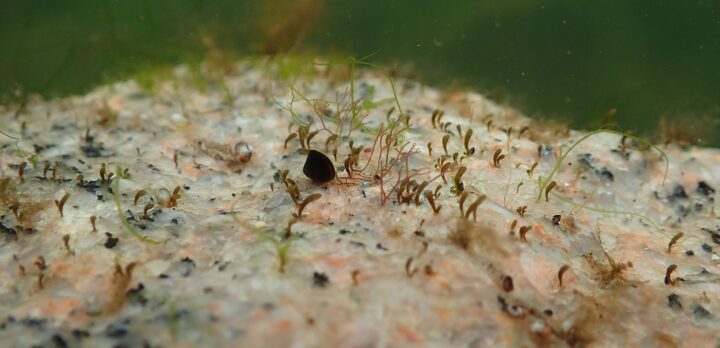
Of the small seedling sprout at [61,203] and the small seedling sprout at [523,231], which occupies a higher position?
the small seedling sprout at [61,203]

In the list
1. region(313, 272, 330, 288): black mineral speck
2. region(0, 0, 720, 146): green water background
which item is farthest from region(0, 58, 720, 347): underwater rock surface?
region(0, 0, 720, 146): green water background

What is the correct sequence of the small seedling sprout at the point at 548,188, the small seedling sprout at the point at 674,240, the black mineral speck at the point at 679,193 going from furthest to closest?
the black mineral speck at the point at 679,193, the small seedling sprout at the point at 548,188, the small seedling sprout at the point at 674,240

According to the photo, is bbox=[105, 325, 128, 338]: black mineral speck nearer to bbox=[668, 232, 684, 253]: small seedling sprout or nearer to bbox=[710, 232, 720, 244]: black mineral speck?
bbox=[668, 232, 684, 253]: small seedling sprout

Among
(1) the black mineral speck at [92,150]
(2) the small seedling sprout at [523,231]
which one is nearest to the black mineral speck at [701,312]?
(2) the small seedling sprout at [523,231]

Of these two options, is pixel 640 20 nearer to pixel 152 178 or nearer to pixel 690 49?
pixel 690 49

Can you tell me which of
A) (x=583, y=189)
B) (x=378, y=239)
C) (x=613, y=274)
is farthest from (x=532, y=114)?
(x=378, y=239)

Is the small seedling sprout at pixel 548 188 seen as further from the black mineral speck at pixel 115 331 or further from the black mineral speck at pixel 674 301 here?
the black mineral speck at pixel 115 331

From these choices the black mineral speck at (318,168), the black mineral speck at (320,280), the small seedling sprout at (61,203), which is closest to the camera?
the black mineral speck at (320,280)
